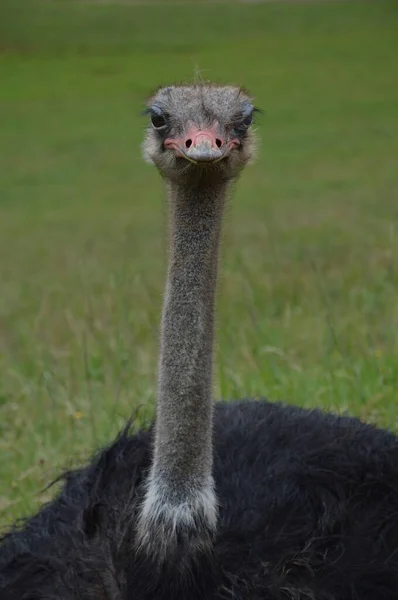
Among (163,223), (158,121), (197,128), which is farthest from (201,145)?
(163,223)

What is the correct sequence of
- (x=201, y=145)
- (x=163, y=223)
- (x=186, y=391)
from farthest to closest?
(x=163, y=223), (x=186, y=391), (x=201, y=145)

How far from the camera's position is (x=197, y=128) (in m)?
2.53

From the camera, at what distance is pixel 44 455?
14.4 feet

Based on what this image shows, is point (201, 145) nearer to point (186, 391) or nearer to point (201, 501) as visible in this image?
point (186, 391)

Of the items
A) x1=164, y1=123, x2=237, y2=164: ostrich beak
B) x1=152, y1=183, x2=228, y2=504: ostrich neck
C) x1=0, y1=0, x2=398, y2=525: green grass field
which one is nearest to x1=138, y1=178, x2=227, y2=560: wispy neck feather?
x1=152, y1=183, x2=228, y2=504: ostrich neck

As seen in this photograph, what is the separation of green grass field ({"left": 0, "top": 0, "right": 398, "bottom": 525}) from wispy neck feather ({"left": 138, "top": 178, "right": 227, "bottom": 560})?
735 millimetres

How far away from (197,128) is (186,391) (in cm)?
52

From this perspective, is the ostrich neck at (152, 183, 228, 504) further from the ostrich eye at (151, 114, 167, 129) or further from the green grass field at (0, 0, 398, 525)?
the green grass field at (0, 0, 398, 525)

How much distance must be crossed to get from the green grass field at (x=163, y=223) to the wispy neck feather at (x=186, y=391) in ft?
2.41

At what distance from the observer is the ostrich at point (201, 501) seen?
8.55ft

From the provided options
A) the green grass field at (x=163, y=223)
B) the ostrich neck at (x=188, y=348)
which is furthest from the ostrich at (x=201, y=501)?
the green grass field at (x=163, y=223)

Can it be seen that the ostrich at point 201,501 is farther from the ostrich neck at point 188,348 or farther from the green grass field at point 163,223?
the green grass field at point 163,223

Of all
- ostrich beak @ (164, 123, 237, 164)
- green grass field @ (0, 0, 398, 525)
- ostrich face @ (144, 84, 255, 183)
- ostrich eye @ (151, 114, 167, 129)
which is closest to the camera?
ostrich beak @ (164, 123, 237, 164)

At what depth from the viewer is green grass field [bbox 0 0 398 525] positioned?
482 cm
